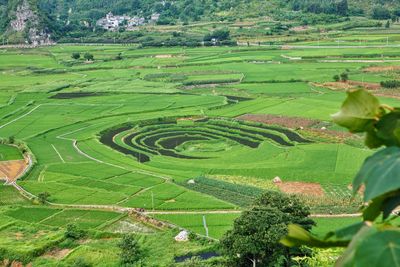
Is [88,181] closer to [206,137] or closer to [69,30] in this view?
[206,137]

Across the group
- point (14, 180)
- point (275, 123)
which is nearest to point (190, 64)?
point (275, 123)

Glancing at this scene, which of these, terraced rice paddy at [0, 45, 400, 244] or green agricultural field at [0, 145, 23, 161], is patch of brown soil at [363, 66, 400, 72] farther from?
green agricultural field at [0, 145, 23, 161]

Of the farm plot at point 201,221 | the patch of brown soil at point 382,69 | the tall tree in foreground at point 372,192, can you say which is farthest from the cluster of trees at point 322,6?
the tall tree in foreground at point 372,192

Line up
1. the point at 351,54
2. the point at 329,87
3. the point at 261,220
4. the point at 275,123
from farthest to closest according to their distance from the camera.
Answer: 1. the point at 351,54
2. the point at 329,87
3. the point at 275,123
4. the point at 261,220

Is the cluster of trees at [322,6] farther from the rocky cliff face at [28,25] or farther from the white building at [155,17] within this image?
the rocky cliff face at [28,25]

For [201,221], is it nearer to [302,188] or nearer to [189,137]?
[302,188]
